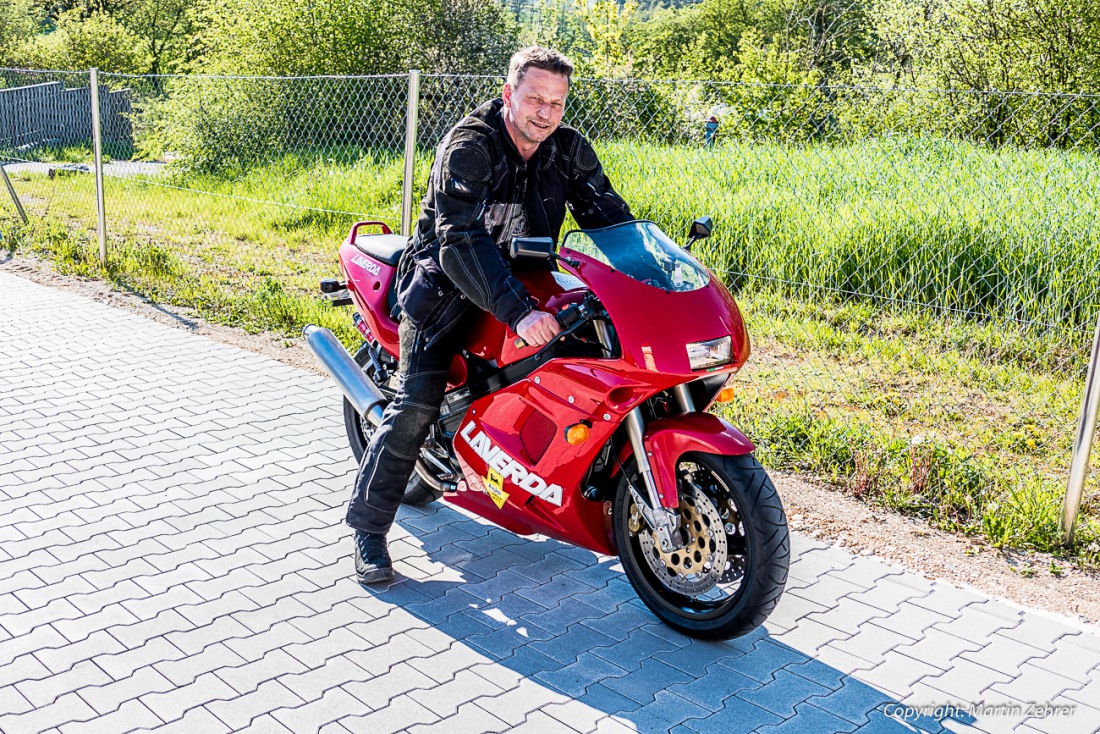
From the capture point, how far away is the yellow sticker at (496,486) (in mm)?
3898

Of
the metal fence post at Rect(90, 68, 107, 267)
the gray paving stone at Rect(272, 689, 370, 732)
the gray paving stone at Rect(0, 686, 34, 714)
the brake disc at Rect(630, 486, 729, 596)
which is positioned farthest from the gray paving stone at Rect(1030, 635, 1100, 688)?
the metal fence post at Rect(90, 68, 107, 267)

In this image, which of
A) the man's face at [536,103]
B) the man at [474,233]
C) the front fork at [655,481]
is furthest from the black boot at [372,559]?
the man's face at [536,103]

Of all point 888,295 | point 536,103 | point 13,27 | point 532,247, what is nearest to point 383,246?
point 536,103

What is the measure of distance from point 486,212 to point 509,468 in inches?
37.6

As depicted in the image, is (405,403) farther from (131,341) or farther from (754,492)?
(131,341)

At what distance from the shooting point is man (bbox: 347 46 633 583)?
363cm

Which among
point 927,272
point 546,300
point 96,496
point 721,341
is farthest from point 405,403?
point 927,272

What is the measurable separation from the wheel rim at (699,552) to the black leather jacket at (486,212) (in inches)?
33.6

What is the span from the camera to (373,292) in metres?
4.57

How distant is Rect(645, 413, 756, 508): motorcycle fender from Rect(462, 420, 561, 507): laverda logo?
1.28 ft

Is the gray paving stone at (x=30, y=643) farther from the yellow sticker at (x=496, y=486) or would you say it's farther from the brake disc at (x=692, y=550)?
the brake disc at (x=692, y=550)

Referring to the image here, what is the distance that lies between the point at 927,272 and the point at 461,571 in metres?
4.69

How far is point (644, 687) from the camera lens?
3.46 metres

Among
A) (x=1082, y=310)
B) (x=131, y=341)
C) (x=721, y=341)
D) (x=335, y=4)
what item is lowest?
(x=131, y=341)
